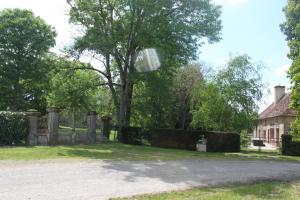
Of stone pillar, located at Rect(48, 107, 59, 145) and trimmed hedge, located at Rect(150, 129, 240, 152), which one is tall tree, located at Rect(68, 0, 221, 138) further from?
stone pillar, located at Rect(48, 107, 59, 145)

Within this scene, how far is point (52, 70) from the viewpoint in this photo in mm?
31234

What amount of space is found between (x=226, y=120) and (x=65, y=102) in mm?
12418

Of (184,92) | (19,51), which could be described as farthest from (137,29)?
(19,51)

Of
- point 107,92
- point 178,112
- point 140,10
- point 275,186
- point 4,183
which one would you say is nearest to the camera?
point 4,183

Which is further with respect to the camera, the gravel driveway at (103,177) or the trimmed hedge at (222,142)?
the trimmed hedge at (222,142)

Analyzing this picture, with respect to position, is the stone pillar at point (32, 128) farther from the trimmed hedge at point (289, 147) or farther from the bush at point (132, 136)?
the trimmed hedge at point (289, 147)

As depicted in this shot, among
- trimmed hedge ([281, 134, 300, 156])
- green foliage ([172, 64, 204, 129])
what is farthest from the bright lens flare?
trimmed hedge ([281, 134, 300, 156])

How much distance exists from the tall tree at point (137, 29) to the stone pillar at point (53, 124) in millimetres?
5849

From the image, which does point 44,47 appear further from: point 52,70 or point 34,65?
point 52,70

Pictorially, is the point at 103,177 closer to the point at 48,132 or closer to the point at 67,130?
the point at 48,132

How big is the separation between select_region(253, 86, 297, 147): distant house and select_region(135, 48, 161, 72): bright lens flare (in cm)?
1920

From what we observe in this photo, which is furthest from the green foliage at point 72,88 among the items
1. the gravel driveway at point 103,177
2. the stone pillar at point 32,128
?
the gravel driveway at point 103,177

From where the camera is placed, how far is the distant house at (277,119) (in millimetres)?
46031

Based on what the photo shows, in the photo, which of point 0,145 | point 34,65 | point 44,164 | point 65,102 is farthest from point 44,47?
point 44,164
